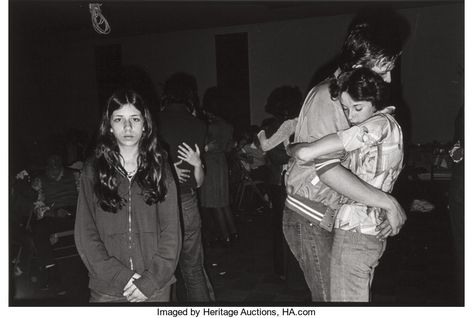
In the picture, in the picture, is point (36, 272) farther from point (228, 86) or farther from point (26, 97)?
point (228, 86)

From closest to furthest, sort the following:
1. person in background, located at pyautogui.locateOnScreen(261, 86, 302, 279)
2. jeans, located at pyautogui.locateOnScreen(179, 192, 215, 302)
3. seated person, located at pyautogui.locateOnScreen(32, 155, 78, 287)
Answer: jeans, located at pyautogui.locateOnScreen(179, 192, 215, 302), person in background, located at pyautogui.locateOnScreen(261, 86, 302, 279), seated person, located at pyautogui.locateOnScreen(32, 155, 78, 287)

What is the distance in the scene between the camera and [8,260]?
6.56ft

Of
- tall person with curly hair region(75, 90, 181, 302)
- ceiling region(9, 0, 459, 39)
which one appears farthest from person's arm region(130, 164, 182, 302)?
ceiling region(9, 0, 459, 39)

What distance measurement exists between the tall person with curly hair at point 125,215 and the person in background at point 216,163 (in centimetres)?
240

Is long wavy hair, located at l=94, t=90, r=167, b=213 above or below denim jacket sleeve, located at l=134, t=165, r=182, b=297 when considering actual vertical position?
above

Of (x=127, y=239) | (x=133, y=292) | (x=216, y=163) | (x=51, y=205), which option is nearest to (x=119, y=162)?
(x=127, y=239)

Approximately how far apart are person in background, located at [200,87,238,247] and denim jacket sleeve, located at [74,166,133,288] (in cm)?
256

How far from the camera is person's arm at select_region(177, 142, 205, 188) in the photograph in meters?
2.52

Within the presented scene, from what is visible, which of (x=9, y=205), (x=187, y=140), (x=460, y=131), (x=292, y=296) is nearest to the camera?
(x=9, y=205)

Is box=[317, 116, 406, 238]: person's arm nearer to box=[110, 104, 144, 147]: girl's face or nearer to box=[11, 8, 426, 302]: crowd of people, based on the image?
box=[11, 8, 426, 302]: crowd of people

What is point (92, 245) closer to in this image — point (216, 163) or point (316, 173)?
point (316, 173)

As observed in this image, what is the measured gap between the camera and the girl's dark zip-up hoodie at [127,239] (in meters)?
1.71

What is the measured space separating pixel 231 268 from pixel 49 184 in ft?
5.66
